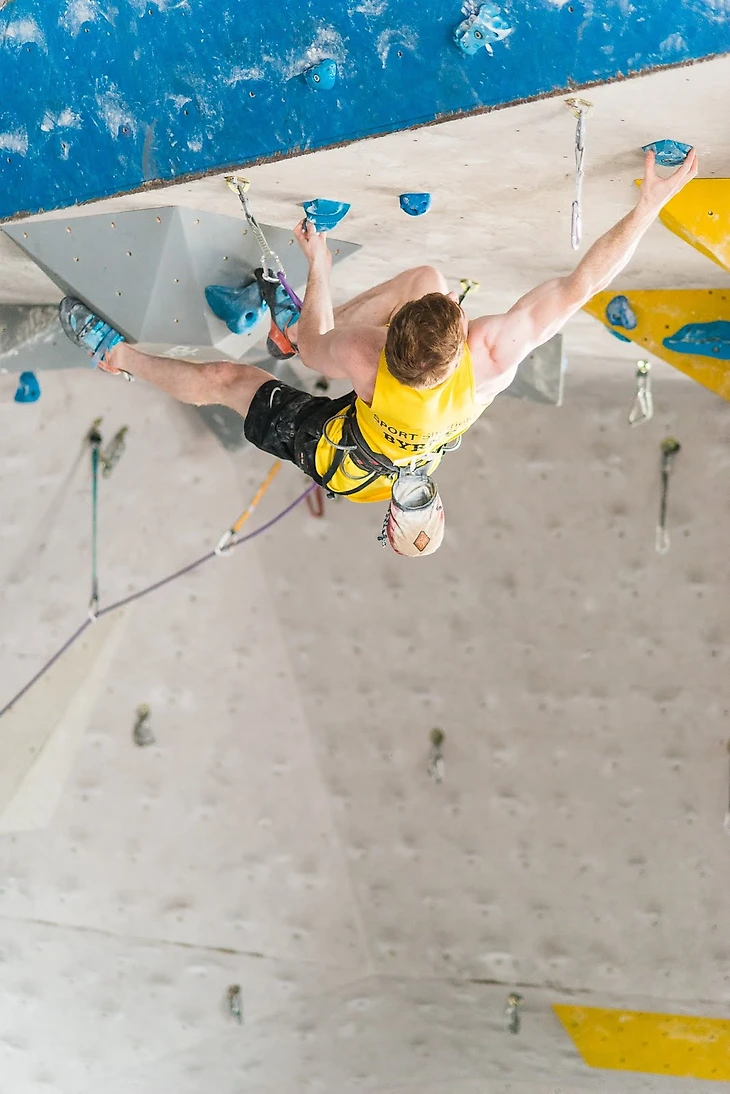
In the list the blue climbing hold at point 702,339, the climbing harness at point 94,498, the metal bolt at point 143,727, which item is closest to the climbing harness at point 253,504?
the climbing harness at point 94,498

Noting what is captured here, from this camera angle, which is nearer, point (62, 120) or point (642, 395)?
point (62, 120)

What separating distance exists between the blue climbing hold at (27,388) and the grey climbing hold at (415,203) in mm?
1595

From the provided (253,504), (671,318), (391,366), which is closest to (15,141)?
(391,366)

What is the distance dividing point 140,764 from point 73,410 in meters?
1.18

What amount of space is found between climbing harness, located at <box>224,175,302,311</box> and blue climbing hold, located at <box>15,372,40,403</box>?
3.86ft

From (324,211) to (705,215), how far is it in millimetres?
664

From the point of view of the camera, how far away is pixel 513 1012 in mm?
3803

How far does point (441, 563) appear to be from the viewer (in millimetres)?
3564

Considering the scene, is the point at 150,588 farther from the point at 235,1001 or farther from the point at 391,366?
the point at 391,366

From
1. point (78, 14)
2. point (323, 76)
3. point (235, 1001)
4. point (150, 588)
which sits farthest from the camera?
point (235, 1001)

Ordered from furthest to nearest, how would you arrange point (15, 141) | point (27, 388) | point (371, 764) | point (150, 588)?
point (371, 764) < point (150, 588) < point (27, 388) < point (15, 141)

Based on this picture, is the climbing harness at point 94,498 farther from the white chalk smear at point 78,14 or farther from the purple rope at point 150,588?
the white chalk smear at point 78,14

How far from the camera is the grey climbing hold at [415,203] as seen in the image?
77.1 inches

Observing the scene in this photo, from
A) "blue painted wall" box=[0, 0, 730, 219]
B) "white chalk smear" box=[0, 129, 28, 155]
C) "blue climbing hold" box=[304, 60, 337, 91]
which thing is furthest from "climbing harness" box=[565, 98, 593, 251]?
"white chalk smear" box=[0, 129, 28, 155]
